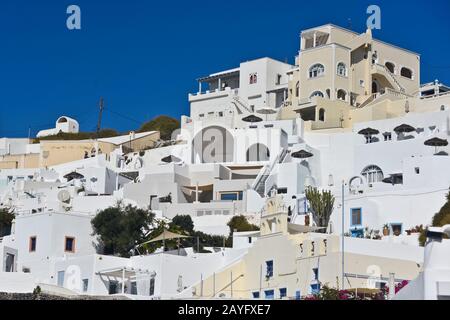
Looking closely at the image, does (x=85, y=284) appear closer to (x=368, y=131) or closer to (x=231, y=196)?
(x=231, y=196)

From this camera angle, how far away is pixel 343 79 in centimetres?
6956

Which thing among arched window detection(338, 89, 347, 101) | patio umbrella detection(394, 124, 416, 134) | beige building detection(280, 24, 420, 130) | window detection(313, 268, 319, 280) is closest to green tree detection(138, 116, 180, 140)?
beige building detection(280, 24, 420, 130)

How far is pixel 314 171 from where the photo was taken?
197 feet

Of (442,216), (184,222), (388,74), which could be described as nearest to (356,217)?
(442,216)

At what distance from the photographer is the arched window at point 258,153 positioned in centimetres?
6331

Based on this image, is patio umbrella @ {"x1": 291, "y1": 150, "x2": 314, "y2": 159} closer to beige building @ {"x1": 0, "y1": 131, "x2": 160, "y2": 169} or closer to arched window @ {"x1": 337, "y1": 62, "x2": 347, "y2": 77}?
arched window @ {"x1": 337, "y1": 62, "x2": 347, "y2": 77}

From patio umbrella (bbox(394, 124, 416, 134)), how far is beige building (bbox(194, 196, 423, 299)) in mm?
20319

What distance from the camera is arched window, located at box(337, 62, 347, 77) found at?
69.2 meters

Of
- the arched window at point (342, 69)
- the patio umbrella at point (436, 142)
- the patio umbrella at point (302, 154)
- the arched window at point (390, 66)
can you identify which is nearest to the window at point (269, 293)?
the patio umbrella at point (436, 142)

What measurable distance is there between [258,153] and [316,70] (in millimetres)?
9301

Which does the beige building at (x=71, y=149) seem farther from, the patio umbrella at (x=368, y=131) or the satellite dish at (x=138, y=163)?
the patio umbrella at (x=368, y=131)
